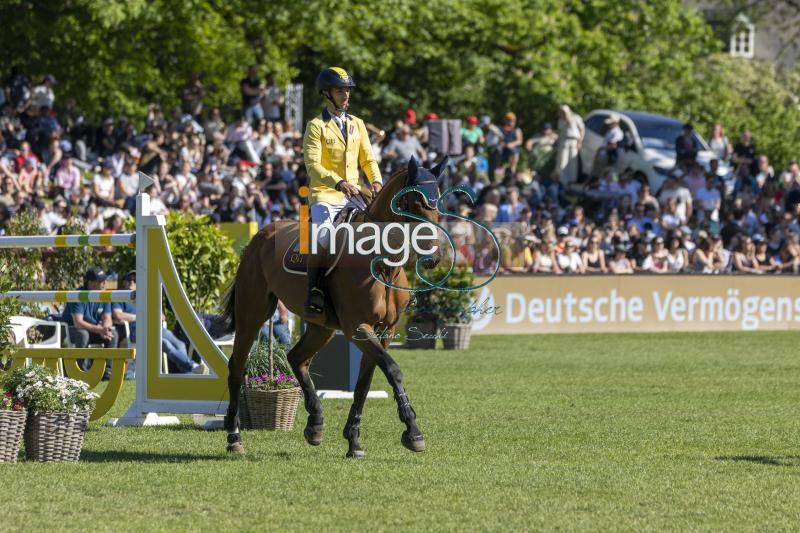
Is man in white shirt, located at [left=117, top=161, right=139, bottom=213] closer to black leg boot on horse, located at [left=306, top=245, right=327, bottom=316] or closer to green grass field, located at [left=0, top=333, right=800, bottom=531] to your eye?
green grass field, located at [left=0, top=333, right=800, bottom=531]

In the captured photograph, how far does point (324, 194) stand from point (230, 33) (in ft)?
78.2

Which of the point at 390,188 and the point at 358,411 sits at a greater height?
the point at 390,188

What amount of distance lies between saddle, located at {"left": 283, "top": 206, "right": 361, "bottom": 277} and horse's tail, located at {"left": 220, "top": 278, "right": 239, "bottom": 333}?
2.52ft

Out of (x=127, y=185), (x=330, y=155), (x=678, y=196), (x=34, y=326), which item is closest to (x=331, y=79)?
(x=330, y=155)

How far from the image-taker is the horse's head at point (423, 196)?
8727 mm

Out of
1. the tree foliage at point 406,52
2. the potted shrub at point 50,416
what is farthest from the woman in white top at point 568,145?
the potted shrub at point 50,416

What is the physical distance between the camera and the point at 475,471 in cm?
852

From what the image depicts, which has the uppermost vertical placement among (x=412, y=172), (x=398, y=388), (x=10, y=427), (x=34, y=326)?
(x=412, y=172)

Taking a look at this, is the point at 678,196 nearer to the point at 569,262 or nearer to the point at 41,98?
the point at 569,262

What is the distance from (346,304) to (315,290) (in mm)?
253

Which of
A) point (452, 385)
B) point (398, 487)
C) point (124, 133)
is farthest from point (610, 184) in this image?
point (398, 487)

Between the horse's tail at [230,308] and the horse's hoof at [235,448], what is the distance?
1170 millimetres

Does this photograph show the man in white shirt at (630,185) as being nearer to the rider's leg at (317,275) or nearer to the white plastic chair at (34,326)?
the white plastic chair at (34,326)

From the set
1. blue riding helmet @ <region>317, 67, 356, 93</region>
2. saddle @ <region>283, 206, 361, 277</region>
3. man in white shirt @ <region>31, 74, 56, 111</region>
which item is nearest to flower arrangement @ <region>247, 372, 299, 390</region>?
saddle @ <region>283, 206, 361, 277</region>
